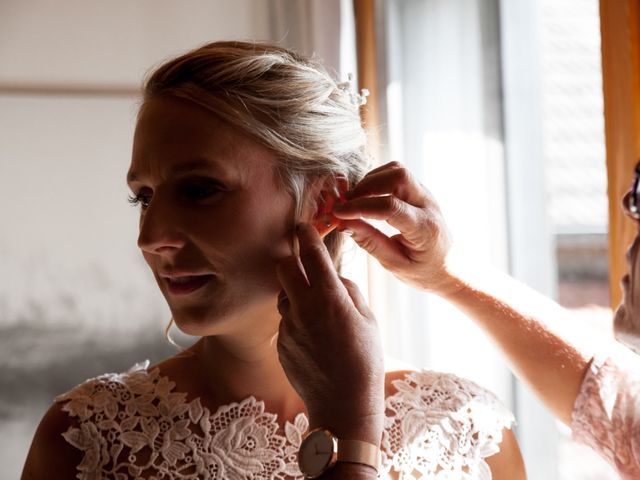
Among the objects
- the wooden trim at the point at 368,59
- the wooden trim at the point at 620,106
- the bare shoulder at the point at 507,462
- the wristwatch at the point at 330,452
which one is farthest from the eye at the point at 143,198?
the wooden trim at the point at 368,59

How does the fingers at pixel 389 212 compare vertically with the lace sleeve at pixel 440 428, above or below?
above

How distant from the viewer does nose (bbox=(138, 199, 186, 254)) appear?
50.2 inches

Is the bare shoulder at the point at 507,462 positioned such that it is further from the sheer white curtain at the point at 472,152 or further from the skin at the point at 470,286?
the sheer white curtain at the point at 472,152

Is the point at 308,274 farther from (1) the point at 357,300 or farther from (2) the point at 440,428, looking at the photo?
(2) the point at 440,428

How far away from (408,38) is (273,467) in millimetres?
1492

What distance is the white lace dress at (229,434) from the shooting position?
1322 millimetres

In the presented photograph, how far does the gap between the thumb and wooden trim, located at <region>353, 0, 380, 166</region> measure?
0.91 meters

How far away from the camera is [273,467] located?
52.8 inches

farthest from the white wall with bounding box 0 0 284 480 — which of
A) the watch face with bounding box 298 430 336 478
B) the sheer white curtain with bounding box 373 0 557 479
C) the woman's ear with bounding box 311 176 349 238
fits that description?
the watch face with bounding box 298 430 336 478

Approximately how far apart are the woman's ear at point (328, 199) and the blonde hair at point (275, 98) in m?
0.02

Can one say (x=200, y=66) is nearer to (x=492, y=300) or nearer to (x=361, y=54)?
(x=492, y=300)

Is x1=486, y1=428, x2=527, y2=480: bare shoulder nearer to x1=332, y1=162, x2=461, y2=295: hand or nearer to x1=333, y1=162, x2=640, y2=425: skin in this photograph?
x1=333, y1=162, x2=640, y2=425: skin

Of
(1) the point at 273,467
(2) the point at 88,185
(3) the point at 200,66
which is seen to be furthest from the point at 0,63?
(1) the point at 273,467

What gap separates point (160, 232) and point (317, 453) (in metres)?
0.45
